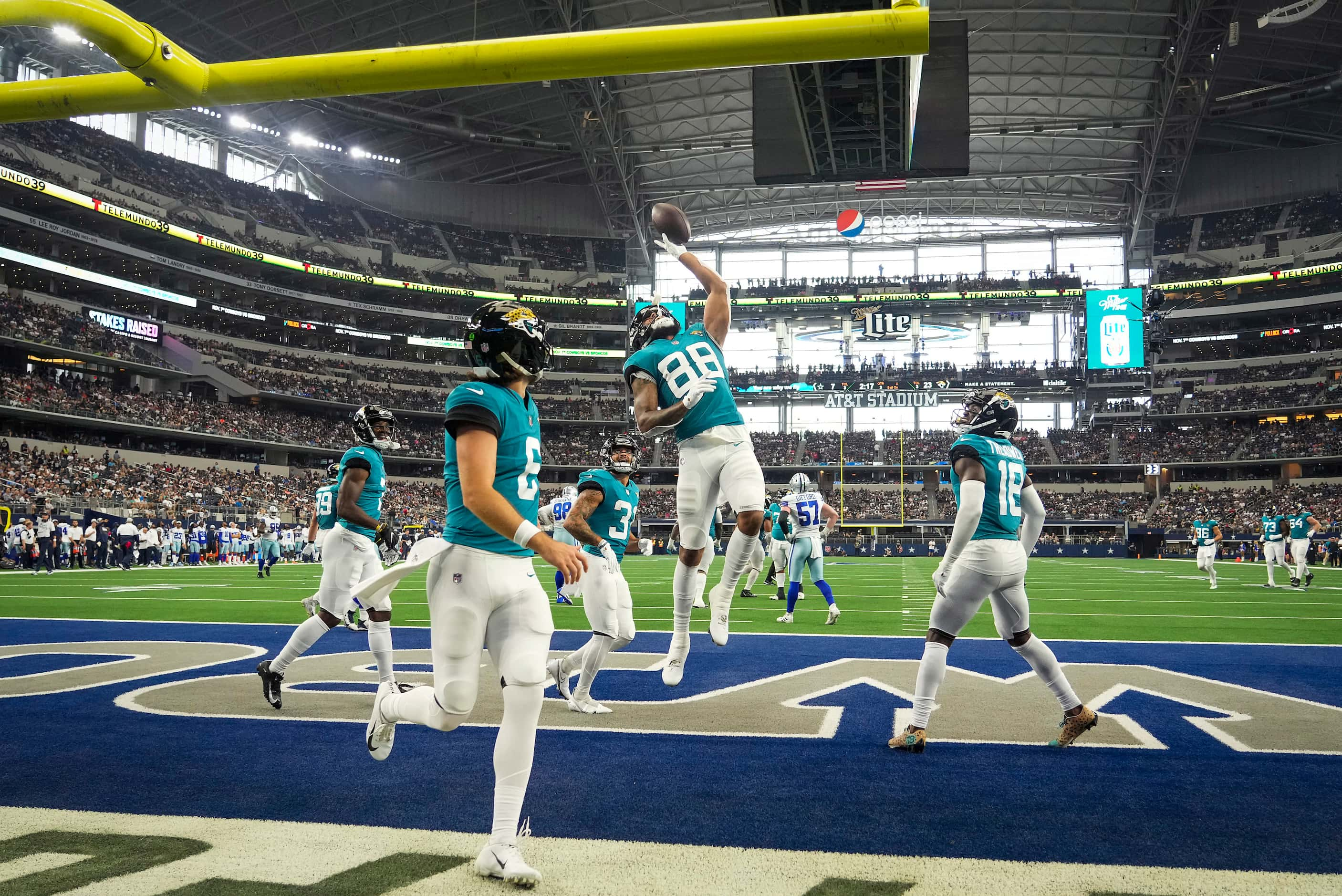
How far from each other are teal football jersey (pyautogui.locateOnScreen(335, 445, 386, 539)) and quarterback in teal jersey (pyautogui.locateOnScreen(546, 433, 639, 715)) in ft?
5.75

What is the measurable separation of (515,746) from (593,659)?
3512 millimetres

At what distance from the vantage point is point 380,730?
14.7 ft

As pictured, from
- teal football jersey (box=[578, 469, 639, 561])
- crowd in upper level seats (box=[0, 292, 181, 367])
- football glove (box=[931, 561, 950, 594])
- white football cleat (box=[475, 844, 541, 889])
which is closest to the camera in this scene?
white football cleat (box=[475, 844, 541, 889])

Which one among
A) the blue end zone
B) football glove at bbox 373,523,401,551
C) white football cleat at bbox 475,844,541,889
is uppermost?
football glove at bbox 373,523,401,551

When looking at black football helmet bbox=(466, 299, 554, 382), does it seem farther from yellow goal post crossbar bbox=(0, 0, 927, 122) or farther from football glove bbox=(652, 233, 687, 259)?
football glove bbox=(652, 233, 687, 259)

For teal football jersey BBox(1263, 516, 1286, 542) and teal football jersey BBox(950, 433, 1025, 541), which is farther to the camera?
teal football jersey BBox(1263, 516, 1286, 542)

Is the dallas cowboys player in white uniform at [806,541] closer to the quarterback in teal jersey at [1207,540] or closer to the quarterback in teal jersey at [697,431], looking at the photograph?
the quarterback in teal jersey at [697,431]

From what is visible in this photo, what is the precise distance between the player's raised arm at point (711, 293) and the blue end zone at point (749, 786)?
3.13 meters

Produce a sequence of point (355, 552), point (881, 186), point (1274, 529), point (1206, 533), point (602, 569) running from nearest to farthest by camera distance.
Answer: point (602, 569) < point (355, 552) < point (1274, 529) < point (1206, 533) < point (881, 186)

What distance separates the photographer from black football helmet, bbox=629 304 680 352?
6.84 metres

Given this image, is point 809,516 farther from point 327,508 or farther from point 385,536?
point 385,536

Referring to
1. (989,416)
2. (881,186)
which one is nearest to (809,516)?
(989,416)

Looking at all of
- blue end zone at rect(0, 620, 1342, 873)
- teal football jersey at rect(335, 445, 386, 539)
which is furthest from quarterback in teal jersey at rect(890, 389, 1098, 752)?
teal football jersey at rect(335, 445, 386, 539)

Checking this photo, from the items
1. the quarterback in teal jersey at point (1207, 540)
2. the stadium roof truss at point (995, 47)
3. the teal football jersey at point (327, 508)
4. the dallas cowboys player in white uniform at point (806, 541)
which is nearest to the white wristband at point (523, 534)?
the teal football jersey at point (327, 508)
